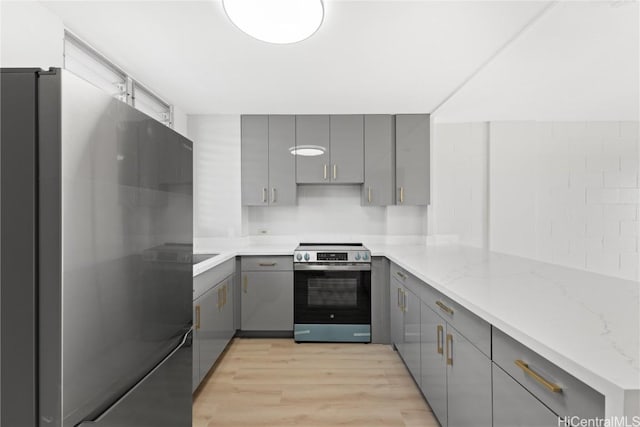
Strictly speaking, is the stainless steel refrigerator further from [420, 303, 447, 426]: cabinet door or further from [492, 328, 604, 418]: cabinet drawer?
[420, 303, 447, 426]: cabinet door

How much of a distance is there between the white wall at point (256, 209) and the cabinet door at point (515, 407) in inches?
102

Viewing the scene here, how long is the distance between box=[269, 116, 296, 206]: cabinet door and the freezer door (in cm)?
A: 229

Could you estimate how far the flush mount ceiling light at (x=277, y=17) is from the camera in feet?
5.23

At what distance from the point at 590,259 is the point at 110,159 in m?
2.19

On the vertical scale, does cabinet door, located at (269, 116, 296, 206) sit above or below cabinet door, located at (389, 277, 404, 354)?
above

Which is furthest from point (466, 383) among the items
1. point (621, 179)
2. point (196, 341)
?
point (196, 341)

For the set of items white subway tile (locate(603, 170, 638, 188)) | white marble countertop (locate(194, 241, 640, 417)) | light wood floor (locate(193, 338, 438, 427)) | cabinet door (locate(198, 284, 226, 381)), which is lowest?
light wood floor (locate(193, 338, 438, 427))

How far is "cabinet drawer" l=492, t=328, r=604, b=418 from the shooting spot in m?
0.75

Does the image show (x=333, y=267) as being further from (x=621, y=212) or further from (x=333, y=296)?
(x=621, y=212)

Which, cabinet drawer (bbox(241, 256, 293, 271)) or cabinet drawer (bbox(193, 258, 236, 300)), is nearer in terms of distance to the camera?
cabinet drawer (bbox(193, 258, 236, 300))

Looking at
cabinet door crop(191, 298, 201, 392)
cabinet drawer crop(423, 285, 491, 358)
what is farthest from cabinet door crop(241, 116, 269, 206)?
cabinet drawer crop(423, 285, 491, 358)

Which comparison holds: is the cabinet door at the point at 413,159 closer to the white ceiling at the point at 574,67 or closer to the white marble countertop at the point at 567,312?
the white ceiling at the point at 574,67

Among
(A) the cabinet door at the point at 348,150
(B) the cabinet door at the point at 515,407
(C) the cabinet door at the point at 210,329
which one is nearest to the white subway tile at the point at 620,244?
(B) the cabinet door at the point at 515,407

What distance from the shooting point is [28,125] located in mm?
718
